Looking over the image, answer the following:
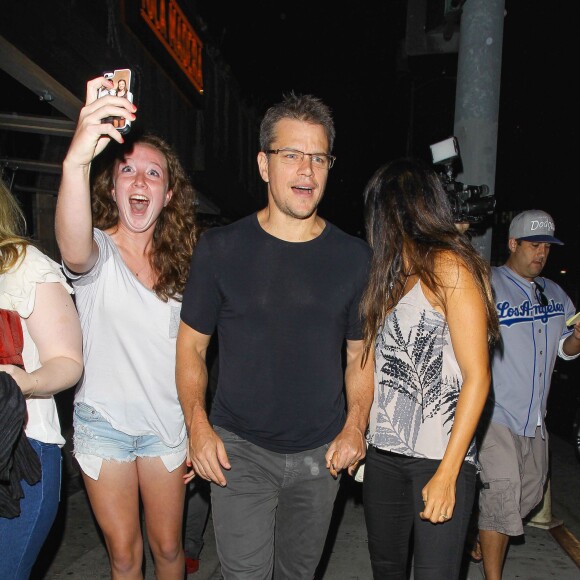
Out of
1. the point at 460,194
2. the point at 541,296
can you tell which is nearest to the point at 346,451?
the point at 460,194

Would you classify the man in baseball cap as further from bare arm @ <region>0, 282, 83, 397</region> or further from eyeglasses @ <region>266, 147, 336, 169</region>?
bare arm @ <region>0, 282, 83, 397</region>

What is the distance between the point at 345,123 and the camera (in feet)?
104

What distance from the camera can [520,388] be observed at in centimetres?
401

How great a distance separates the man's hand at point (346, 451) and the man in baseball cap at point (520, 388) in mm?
1511

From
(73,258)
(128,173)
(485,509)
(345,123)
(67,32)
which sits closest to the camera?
(73,258)

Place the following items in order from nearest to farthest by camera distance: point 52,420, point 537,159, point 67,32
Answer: point 52,420, point 67,32, point 537,159

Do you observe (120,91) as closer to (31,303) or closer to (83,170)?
(83,170)

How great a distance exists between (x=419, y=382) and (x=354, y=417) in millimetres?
342

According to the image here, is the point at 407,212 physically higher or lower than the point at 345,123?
lower

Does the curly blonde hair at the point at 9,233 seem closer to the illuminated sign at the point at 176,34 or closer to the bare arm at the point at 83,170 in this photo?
the bare arm at the point at 83,170

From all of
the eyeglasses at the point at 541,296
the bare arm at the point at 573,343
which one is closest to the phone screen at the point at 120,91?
the eyeglasses at the point at 541,296

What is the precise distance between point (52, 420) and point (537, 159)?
1281 cm

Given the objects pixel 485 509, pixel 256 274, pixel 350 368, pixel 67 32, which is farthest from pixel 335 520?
pixel 67 32

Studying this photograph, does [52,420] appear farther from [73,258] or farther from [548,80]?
[548,80]
